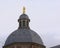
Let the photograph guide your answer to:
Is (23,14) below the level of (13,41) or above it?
above

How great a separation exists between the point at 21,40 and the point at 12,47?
2130 millimetres

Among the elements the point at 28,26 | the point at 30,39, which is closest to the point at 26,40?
the point at 30,39

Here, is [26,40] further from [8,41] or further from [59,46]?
[59,46]

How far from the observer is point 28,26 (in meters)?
62.7

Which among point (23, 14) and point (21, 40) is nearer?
point (21, 40)

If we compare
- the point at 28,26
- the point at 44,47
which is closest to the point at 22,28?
the point at 28,26

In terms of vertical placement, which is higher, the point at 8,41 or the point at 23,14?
the point at 23,14

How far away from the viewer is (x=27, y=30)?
60.3 metres

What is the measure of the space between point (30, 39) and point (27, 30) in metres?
2.75

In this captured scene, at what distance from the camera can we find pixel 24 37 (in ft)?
192

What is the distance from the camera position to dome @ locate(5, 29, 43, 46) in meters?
58.2

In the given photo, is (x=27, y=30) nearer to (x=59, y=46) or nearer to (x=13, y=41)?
(x=13, y=41)

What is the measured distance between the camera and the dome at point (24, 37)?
2291 inches

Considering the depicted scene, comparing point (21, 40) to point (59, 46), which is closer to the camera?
point (21, 40)
